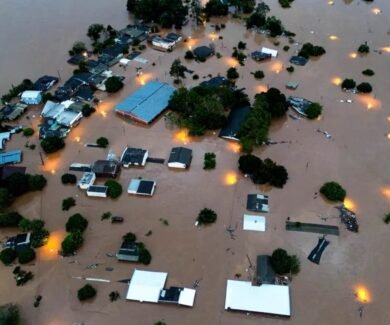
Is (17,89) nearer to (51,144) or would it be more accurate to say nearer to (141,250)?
(51,144)

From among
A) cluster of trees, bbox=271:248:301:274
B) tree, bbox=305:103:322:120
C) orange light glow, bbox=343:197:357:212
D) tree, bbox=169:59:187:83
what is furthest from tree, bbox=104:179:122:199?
tree, bbox=305:103:322:120

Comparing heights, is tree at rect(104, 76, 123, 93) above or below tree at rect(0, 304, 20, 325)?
above

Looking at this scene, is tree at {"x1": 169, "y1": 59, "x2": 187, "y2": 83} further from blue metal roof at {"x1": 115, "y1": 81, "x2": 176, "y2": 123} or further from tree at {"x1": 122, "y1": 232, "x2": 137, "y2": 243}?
tree at {"x1": 122, "y1": 232, "x2": 137, "y2": 243}

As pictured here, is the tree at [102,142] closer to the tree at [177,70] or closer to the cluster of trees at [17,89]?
the tree at [177,70]

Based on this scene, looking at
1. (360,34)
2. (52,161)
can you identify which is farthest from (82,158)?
(360,34)

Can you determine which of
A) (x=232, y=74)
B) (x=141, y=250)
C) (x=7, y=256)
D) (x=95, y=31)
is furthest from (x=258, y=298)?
(x=95, y=31)

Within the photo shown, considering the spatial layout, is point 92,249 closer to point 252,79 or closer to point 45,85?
point 45,85
